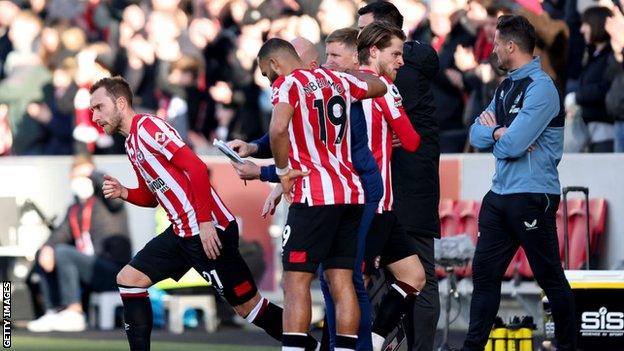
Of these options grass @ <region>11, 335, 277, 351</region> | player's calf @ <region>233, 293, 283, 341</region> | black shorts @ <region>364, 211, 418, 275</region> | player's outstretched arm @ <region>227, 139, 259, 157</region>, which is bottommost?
grass @ <region>11, 335, 277, 351</region>

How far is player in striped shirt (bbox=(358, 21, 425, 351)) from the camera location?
10961mm

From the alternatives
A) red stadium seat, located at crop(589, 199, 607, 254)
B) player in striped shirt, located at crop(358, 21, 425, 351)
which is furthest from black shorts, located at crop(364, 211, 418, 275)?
red stadium seat, located at crop(589, 199, 607, 254)

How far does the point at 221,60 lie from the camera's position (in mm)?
19734

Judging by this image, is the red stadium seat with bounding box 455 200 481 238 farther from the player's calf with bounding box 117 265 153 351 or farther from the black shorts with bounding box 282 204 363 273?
the black shorts with bounding box 282 204 363 273

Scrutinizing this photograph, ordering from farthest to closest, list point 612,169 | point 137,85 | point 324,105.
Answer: point 137,85, point 612,169, point 324,105

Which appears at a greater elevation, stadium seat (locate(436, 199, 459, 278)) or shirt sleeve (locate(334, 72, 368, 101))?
shirt sleeve (locate(334, 72, 368, 101))

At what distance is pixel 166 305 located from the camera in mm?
17859

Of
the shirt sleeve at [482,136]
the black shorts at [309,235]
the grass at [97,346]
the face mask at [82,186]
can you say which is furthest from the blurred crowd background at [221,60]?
the black shorts at [309,235]

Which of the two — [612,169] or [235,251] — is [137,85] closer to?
[612,169]

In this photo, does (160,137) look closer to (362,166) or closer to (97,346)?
(362,166)

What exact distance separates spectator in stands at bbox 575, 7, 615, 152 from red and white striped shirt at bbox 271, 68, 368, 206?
564 centimetres

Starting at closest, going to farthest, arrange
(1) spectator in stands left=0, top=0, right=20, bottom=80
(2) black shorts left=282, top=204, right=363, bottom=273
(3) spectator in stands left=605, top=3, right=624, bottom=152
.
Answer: (2) black shorts left=282, top=204, right=363, bottom=273 → (3) spectator in stands left=605, top=3, right=624, bottom=152 → (1) spectator in stands left=0, top=0, right=20, bottom=80

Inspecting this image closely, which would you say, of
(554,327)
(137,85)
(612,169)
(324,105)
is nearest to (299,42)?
(324,105)

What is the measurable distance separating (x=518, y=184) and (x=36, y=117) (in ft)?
32.8
